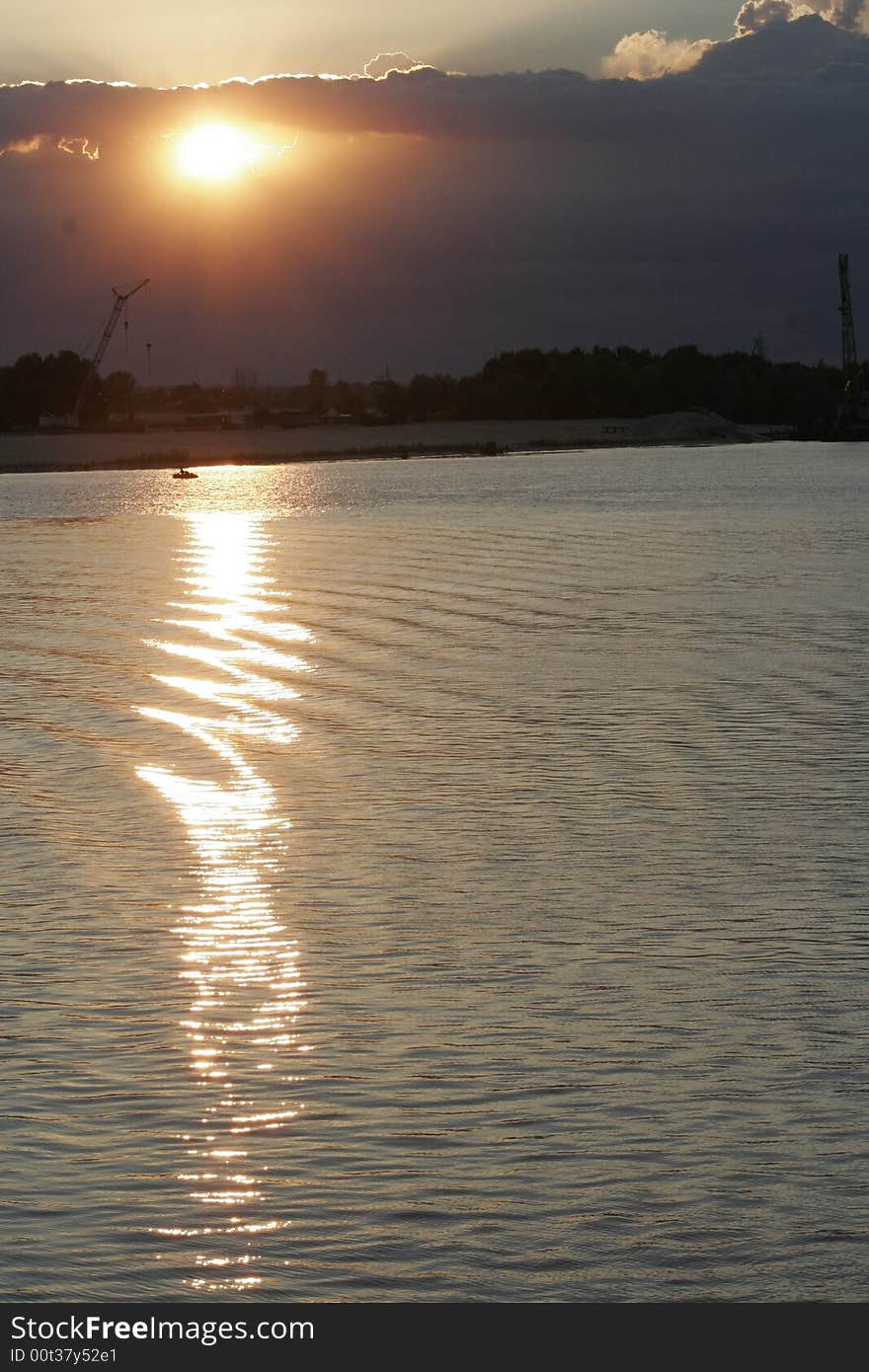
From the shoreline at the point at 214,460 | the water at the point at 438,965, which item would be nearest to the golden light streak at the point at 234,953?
the water at the point at 438,965

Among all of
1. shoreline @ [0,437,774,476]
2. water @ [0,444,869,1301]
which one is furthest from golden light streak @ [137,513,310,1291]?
shoreline @ [0,437,774,476]

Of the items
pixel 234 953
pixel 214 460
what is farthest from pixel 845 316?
pixel 234 953

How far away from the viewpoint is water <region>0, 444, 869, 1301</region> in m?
7.54

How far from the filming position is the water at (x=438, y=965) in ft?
24.7

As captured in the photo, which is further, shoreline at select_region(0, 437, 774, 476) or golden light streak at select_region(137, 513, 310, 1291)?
shoreline at select_region(0, 437, 774, 476)

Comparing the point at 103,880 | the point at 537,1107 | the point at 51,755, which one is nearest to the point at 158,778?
the point at 51,755

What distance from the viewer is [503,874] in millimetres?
13156

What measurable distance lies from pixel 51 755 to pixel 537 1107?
33.8 ft

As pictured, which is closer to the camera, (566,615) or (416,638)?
(416,638)

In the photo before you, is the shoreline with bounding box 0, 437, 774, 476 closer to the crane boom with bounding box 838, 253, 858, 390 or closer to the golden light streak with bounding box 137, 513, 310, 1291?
the crane boom with bounding box 838, 253, 858, 390

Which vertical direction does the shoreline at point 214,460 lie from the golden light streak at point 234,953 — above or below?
above

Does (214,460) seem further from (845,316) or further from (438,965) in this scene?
(438,965)

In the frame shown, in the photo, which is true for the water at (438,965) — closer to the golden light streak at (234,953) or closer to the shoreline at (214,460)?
the golden light streak at (234,953)
